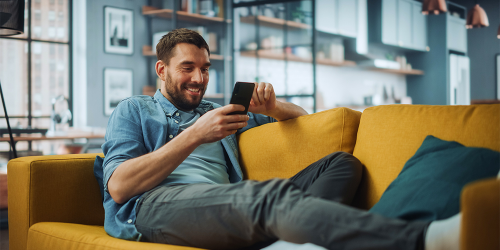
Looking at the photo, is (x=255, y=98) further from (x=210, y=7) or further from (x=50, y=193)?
(x=210, y=7)

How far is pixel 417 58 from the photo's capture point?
24.0 ft

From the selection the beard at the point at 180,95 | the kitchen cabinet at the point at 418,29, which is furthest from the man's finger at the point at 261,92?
the kitchen cabinet at the point at 418,29

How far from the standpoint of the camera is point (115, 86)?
5.36 metres

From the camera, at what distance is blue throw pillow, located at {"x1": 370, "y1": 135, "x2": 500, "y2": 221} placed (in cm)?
97

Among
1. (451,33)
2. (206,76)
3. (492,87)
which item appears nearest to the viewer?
(206,76)

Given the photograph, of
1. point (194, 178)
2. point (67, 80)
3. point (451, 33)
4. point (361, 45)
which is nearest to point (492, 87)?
point (451, 33)

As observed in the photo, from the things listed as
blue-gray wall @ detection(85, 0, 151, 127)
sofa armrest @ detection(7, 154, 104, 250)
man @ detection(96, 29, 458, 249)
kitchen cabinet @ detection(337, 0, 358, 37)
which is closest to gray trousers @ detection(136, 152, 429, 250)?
man @ detection(96, 29, 458, 249)

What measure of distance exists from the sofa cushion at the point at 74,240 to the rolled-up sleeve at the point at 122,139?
162mm

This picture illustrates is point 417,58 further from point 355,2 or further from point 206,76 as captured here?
point 206,76

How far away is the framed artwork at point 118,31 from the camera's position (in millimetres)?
5312

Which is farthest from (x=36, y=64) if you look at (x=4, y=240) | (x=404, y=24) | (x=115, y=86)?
(x=404, y=24)

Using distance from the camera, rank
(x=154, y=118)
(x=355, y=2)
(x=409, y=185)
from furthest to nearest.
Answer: (x=355, y=2)
(x=154, y=118)
(x=409, y=185)

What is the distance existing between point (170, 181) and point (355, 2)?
5.55 m

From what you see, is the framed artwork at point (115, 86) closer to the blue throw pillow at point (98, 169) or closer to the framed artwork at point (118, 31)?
the framed artwork at point (118, 31)
